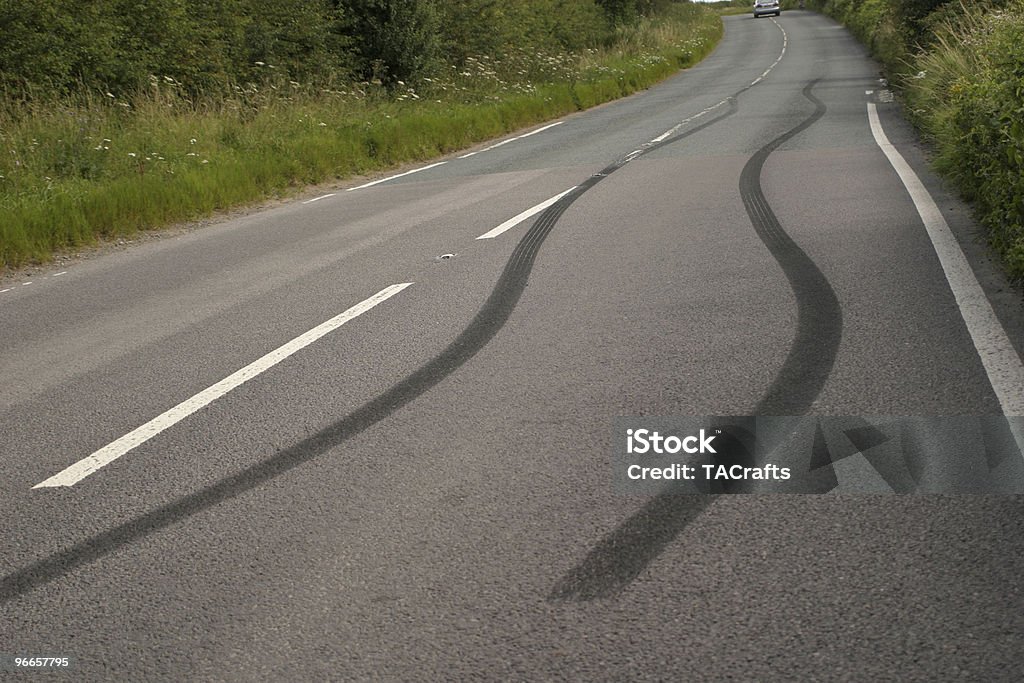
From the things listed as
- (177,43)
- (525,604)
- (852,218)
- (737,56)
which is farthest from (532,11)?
(525,604)

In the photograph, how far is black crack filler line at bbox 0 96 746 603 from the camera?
3633 millimetres

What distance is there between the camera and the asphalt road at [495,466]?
2971mm

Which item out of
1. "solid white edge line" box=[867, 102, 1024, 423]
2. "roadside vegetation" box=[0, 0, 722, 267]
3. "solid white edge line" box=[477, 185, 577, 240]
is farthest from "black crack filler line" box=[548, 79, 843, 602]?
"roadside vegetation" box=[0, 0, 722, 267]

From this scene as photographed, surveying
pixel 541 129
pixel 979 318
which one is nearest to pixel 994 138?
pixel 979 318

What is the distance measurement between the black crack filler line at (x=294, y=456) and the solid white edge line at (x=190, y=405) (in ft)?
2.17

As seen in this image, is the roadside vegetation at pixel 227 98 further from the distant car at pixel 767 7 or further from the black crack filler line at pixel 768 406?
the distant car at pixel 767 7

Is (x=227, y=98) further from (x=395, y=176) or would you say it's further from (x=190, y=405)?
(x=190, y=405)

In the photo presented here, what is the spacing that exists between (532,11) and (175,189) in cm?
2968

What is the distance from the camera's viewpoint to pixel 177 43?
19.7 m

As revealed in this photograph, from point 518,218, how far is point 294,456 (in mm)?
6100

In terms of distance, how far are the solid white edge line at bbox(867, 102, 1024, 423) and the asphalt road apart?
3.2 inches

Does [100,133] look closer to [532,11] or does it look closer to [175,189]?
[175,189]

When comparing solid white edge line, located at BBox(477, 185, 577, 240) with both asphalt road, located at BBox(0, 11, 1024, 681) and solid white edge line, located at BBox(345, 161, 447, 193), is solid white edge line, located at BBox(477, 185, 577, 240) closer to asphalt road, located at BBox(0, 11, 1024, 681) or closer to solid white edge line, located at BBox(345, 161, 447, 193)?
asphalt road, located at BBox(0, 11, 1024, 681)
